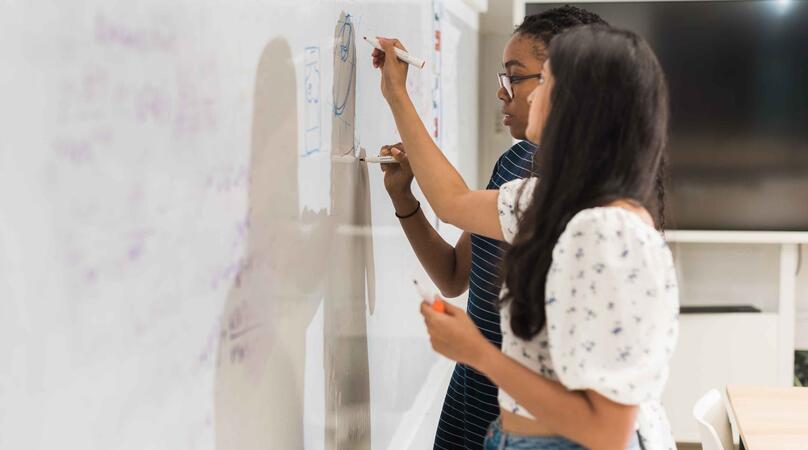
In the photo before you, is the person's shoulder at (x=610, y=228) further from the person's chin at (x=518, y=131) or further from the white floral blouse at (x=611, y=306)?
the person's chin at (x=518, y=131)

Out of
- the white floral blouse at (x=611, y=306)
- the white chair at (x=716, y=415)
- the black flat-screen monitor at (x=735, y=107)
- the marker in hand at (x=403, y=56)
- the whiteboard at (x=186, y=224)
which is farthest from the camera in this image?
the black flat-screen monitor at (x=735, y=107)

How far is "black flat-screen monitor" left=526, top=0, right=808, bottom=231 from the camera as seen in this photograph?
12.6ft

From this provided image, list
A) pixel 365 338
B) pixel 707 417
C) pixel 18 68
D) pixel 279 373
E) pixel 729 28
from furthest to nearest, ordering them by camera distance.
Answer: pixel 729 28, pixel 707 417, pixel 365 338, pixel 279 373, pixel 18 68

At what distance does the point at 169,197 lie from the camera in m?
0.96

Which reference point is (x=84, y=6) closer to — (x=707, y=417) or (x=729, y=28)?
(x=707, y=417)

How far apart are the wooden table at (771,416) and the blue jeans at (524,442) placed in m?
1.05

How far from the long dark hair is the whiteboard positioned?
1.20 feet

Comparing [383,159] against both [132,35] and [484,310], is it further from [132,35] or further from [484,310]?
[132,35]

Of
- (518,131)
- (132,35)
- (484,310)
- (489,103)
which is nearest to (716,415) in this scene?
(484,310)

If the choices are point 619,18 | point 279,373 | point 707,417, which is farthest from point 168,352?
point 619,18

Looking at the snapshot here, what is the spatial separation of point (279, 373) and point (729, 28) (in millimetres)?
3086

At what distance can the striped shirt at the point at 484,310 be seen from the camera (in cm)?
156

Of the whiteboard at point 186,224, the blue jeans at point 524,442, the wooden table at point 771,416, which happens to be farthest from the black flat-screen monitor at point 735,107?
the blue jeans at point 524,442

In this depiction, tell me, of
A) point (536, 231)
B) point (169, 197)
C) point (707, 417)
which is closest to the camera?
point (169, 197)
